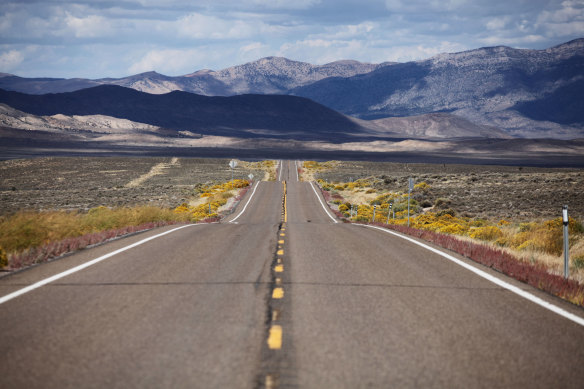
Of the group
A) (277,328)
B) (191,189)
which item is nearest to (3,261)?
(277,328)

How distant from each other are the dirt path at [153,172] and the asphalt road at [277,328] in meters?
67.8

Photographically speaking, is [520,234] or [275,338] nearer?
[275,338]

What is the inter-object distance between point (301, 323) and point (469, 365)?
5.84 ft

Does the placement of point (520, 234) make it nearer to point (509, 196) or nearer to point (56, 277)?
point (56, 277)

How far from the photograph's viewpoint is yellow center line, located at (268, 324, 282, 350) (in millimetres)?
4984

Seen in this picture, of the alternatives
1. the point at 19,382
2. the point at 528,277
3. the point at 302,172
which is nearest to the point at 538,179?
the point at 528,277

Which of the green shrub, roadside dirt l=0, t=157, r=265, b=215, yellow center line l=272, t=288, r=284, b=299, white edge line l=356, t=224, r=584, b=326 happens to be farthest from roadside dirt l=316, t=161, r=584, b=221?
the green shrub

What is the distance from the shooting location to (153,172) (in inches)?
3967

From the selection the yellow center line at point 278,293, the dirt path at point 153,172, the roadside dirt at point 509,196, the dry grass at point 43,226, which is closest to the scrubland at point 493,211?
the roadside dirt at point 509,196

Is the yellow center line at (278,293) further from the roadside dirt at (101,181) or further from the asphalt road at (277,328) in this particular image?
the roadside dirt at (101,181)

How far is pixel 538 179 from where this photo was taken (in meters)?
47.3

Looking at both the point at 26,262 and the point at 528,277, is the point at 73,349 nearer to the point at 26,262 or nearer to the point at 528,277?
the point at 26,262

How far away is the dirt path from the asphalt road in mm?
67838

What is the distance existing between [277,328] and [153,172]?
9887 cm
